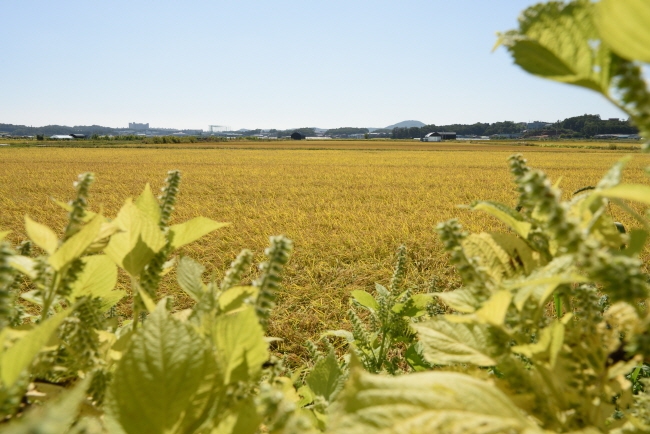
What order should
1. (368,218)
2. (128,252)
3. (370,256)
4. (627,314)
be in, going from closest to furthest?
(627,314), (128,252), (370,256), (368,218)

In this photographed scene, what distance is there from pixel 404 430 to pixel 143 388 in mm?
254

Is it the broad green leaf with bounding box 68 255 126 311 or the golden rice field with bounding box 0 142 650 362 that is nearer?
the broad green leaf with bounding box 68 255 126 311

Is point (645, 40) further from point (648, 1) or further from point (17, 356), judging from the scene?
point (17, 356)

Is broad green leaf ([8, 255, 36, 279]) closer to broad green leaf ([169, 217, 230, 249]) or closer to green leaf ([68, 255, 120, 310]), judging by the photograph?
green leaf ([68, 255, 120, 310])

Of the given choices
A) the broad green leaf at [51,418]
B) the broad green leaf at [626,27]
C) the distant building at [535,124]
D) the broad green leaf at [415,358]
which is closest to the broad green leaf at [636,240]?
the broad green leaf at [626,27]

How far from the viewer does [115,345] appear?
0.61 metres

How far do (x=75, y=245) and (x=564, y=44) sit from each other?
1.79 ft

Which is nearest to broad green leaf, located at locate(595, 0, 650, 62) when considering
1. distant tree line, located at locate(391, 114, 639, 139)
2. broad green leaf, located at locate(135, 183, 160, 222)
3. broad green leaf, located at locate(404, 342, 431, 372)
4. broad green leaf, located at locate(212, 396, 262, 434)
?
broad green leaf, located at locate(212, 396, 262, 434)

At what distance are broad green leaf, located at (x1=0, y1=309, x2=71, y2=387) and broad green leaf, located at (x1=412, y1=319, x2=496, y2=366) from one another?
1.30 feet

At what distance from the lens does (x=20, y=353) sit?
0.37m

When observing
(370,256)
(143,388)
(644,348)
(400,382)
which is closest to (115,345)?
(143,388)

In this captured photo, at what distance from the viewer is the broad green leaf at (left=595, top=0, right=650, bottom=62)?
0.32 metres

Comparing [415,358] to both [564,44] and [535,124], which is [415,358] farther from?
[535,124]

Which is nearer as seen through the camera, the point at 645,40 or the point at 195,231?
the point at 645,40
